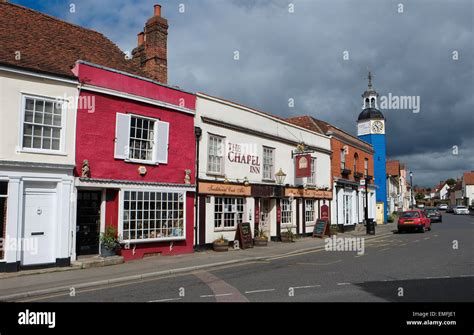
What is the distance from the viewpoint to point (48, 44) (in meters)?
14.7

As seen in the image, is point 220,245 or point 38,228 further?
point 220,245

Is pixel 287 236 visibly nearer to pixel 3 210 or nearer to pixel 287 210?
pixel 287 210

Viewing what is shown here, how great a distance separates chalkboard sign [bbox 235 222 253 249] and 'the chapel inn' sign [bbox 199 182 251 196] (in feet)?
4.96

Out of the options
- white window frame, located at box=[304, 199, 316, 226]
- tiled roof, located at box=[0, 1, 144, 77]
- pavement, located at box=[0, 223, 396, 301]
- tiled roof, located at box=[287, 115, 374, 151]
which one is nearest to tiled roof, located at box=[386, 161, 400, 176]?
tiled roof, located at box=[287, 115, 374, 151]

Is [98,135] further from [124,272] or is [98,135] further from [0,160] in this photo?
[124,272]

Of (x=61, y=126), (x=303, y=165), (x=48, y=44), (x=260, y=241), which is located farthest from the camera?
(x=303, y=165)

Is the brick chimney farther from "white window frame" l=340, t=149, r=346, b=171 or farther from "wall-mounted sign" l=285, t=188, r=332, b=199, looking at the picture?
"white window frame" l=340, t=149, r=346, b=171

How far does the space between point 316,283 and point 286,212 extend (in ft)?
43.8

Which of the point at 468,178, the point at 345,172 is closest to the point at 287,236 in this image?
the point at 345,172

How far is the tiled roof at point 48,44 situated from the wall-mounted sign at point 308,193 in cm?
1069

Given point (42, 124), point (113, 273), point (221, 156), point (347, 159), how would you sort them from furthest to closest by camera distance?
point (347, 159) < point (221, 156) < point (42, 124) < point (113, 273)
